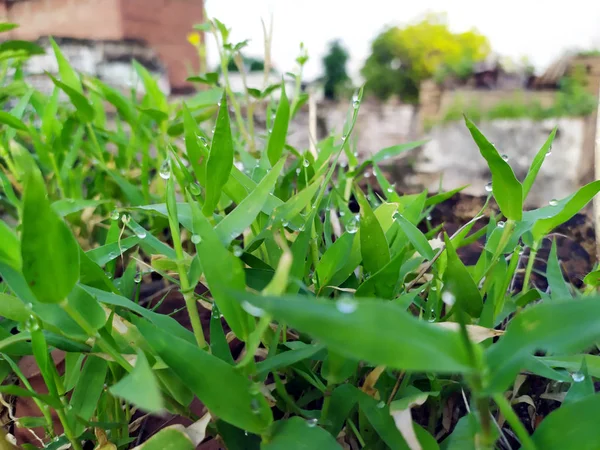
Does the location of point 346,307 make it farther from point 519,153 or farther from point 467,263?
point 519,153

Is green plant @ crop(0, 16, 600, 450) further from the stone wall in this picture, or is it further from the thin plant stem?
the stone wall

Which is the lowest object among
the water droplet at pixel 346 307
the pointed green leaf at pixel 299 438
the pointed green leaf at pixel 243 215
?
the pointed green leaf at pixel 299 438

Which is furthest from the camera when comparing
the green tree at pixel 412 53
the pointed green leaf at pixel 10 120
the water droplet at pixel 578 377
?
the green tree at pixel 412 53

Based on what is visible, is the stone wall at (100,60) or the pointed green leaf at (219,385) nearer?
the pointed green leaf at (219,385)

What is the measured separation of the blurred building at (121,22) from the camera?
201 cm

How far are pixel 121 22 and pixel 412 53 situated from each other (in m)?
7.12

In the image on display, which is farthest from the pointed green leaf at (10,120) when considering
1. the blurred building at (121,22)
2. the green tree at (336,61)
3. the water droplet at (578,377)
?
the green tree at (336,61)

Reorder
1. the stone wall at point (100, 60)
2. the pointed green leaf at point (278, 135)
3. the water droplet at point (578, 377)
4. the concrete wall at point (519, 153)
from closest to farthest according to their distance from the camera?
the water droplet at point (578, 377), the pointed green leaf at point (278, 135), the stone wall at point (100, 60), the concrete wall at point (519, 153)

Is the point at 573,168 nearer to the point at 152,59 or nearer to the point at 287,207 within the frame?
the point at 152,59

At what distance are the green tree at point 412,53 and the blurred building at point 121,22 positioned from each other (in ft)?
18.4

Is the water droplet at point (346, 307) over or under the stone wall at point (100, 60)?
under

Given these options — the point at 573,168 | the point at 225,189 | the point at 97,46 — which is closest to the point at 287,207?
the point at 225,189

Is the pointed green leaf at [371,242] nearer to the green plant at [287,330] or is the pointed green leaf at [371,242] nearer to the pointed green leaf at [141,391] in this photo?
the green plant at [287,330]

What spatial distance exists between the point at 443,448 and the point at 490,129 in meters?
2.41
